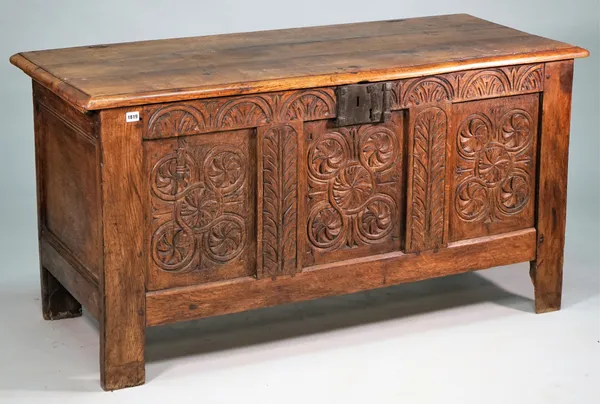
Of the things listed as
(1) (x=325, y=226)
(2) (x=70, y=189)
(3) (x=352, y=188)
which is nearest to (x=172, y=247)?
(2) (x=70, y=189)

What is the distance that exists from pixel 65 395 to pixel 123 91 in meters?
0.91

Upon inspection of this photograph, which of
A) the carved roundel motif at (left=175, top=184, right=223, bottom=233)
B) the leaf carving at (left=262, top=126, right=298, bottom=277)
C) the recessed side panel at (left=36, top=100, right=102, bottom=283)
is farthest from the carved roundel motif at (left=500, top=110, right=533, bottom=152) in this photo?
the recessed side panel at (left=36, top=100, right=102, bottom=283)

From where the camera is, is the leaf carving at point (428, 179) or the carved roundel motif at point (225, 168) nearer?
the carved roundel motif at point (225, 168)

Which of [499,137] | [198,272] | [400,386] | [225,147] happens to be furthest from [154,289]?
[499,137]

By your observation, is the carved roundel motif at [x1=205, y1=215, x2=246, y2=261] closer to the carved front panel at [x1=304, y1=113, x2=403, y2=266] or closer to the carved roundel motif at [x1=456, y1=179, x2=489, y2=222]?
the carved front panel at [x1=304, y1=113, x2=403, y2=266]

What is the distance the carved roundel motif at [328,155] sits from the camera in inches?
183

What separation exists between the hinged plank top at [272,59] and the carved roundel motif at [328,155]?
190 millimetres

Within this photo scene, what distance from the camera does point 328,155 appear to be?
4672mm

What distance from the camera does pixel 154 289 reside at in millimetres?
4523

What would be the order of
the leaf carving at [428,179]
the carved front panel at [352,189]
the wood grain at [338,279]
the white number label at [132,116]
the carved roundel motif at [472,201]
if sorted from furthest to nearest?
the carved roundel motif at [472,201], the leaf carving at [428,179], the carved front panel at [352,189], the wood grain at [338,279], the white number label at [132,116]

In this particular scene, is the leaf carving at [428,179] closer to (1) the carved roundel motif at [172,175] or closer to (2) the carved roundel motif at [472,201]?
(2) the carved roundel motif at [472,201]

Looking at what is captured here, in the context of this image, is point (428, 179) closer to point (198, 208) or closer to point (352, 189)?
point (352, 189)

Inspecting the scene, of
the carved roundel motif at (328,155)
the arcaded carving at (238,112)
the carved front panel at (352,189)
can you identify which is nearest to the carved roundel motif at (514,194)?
the carved front panel at (352,189)

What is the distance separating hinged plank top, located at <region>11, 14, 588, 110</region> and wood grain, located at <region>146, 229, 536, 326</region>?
23.5 inches
